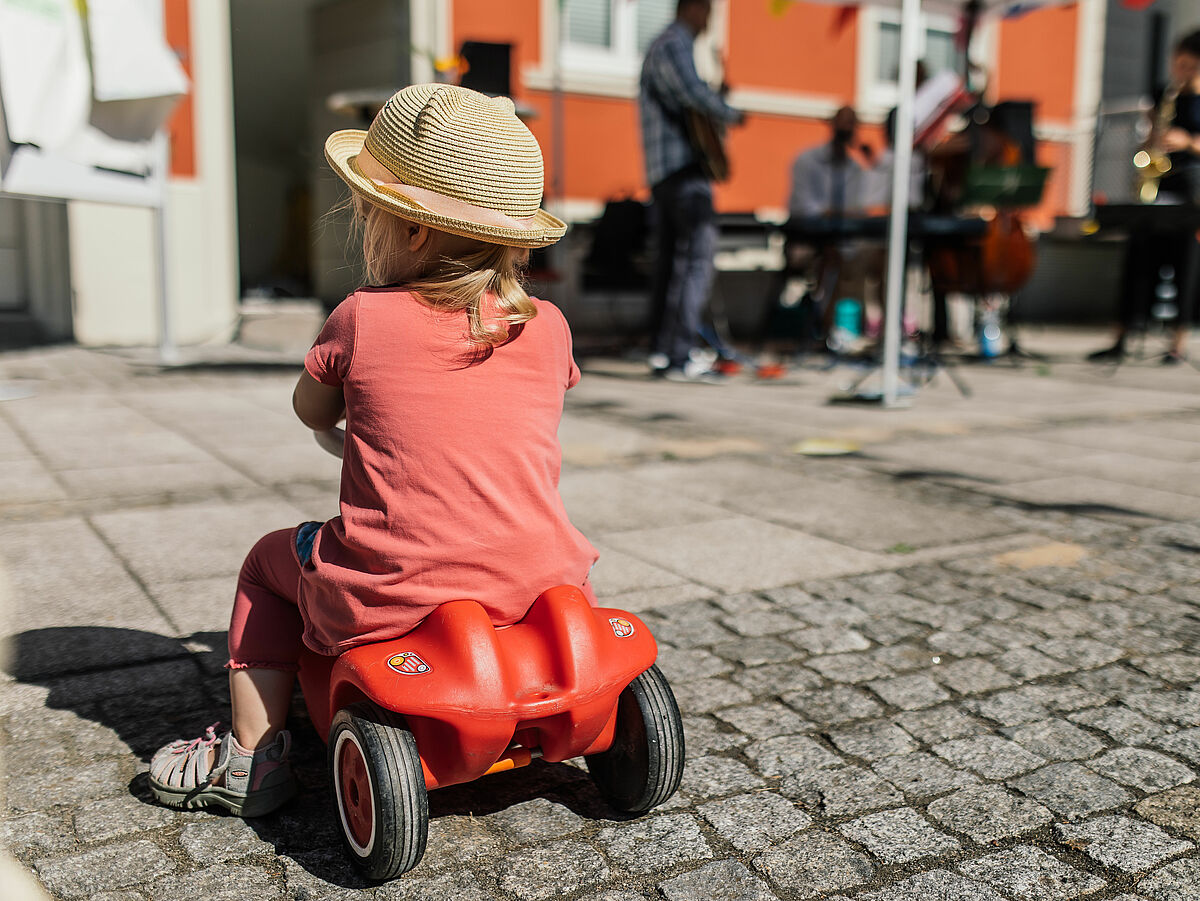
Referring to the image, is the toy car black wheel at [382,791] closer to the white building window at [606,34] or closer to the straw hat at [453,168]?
the straw hat at [453,168]

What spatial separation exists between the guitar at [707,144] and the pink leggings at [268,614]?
5.74 m

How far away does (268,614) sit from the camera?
1996 millimetres

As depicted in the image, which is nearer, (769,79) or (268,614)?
(268,614)

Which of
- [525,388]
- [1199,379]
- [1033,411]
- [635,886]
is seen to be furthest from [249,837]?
[1199,379]

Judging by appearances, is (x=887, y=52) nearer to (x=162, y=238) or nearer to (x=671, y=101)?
(x=671, y=101)

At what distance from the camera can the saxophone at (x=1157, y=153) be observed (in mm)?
8141

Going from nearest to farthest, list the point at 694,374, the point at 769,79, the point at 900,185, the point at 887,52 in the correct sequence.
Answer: the point at 900,185 → the point at 694,374 → the point at 769,79 → the point at 887,52

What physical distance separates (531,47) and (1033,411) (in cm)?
614

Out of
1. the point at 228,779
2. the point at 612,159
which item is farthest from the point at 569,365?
the point at 612,159

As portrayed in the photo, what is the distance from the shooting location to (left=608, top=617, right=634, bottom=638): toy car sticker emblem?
184 cm

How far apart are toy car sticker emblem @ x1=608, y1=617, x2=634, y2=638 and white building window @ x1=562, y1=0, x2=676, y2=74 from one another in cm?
973

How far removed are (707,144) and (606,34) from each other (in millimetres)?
4481

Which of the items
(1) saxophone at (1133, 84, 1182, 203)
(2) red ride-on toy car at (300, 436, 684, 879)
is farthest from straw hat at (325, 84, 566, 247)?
(1) saxophone at (1133, 84, 1182, 203)

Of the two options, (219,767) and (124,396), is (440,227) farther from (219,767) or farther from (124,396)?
(124,396)
